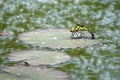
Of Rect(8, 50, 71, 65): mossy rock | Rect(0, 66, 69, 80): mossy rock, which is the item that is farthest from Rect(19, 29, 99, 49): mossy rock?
Rect(0, 66, 69, 80): mossy rock

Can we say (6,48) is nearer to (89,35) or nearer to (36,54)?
(36,54)

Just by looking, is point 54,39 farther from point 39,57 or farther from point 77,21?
point 77,21

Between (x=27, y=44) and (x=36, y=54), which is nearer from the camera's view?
(x=36, y=54)

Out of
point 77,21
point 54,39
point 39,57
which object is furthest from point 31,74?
point 77,21

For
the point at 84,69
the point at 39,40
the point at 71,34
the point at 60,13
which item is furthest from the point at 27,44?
the point at 60,13

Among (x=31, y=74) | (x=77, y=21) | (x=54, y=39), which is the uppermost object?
Result: (x=77, y=21)
